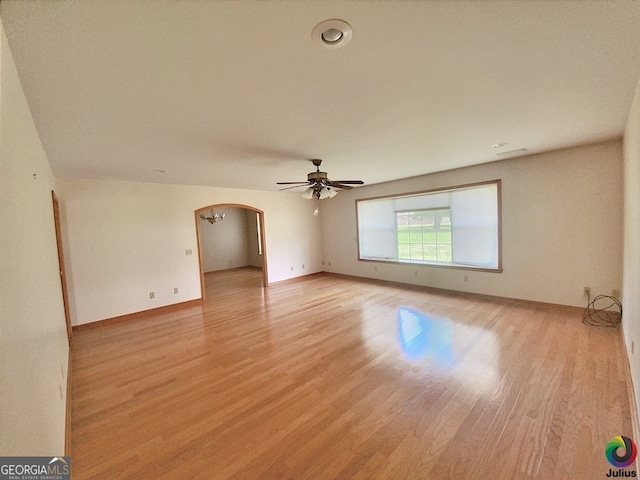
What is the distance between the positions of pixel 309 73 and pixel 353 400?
Answer: 2.57 meters

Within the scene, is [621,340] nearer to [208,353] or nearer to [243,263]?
[208,353]

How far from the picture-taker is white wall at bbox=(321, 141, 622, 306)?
3477 mm

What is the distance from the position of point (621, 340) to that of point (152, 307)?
23.2 ft

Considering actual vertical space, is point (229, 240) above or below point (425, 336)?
above

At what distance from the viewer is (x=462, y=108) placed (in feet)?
7.24

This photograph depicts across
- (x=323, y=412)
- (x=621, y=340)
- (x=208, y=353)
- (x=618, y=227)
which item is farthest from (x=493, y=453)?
(x=618, y=227)

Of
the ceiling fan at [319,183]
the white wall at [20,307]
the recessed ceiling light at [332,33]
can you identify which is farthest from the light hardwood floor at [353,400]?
the recessed ceiling light at [332,33]

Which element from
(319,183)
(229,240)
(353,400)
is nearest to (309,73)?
(319,183)

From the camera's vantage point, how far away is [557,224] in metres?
3.87

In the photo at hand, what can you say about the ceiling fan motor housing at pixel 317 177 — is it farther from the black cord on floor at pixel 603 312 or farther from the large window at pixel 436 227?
the black cord on floor at pixel 603 312

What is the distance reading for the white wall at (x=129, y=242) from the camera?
13.5 feet
